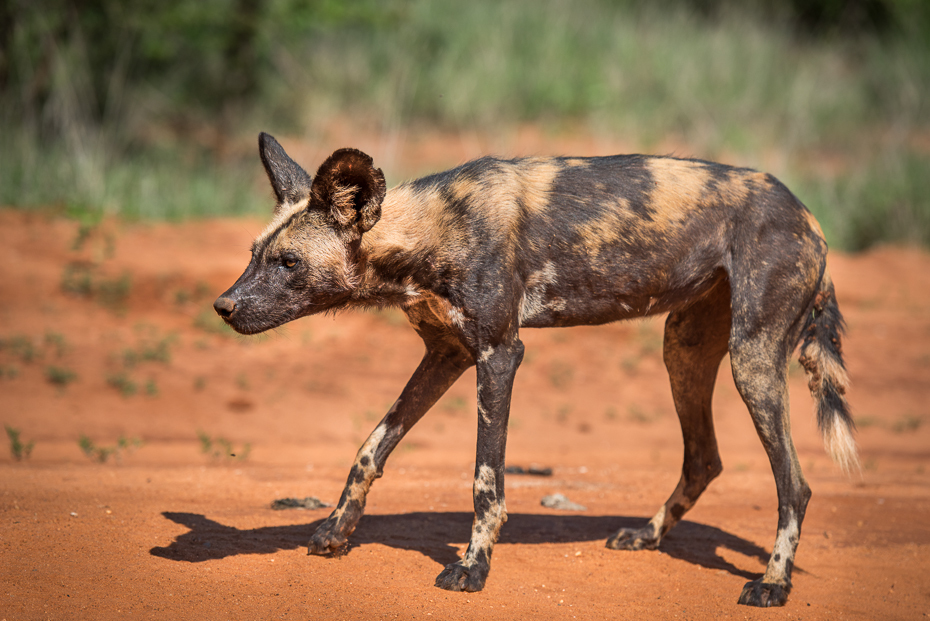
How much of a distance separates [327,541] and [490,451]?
0.92 m

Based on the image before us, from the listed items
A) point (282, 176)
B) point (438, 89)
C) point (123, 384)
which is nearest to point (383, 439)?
point (282, 176)

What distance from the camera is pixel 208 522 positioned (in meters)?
4.49

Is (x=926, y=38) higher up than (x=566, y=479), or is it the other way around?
(x=926, y=38)

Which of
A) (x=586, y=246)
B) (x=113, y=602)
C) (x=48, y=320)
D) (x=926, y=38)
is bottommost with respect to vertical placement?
(x=113, y=602)

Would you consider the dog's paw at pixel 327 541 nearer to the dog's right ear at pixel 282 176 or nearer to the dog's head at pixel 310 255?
the dog's head at pixel 310 255

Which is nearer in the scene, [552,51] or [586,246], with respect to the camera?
[586,246]

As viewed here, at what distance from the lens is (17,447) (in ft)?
18.9

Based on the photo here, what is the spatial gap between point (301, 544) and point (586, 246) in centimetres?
207

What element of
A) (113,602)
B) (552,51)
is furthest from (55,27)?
(113,602)

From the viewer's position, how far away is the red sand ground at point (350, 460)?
375cm

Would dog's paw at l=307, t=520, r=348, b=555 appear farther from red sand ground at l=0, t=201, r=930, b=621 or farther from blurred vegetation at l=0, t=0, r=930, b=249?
blurred vegetation at l=0, t=0, r=930, b=249

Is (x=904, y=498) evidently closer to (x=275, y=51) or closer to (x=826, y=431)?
(x=826, y=431)

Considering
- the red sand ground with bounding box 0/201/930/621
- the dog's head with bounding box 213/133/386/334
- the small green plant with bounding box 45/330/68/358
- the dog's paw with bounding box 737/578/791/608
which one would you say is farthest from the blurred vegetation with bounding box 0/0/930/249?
the dog's paw with bounding box 737/578/791/608

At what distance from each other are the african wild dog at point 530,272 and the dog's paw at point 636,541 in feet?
2.46
